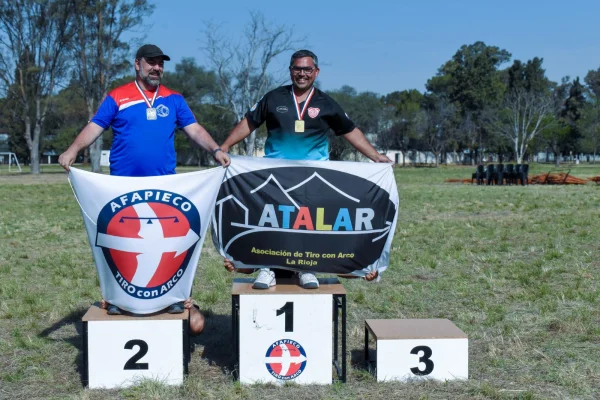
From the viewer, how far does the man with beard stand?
489 cm

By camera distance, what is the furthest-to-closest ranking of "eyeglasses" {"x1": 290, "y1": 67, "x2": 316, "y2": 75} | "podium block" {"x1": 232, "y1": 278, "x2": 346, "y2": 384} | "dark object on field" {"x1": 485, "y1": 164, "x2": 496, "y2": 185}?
"dark object on field" {"x1": 485, "y1": 164, "x2": 496, "y2": 185}
"eyeglasses" {"x1": 290, "y1": 67, "x2": 316, "y2": 75}
"podium block" {"x1": 232, "y1": 278, "x2": 346, "y2": 384}

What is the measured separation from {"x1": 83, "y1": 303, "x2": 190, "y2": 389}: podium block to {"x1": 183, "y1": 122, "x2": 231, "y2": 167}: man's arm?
1.22 metres

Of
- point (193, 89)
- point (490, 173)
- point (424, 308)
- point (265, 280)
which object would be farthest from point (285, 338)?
point (193, 89)

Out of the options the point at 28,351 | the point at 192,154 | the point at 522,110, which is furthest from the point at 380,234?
the point at 522,110

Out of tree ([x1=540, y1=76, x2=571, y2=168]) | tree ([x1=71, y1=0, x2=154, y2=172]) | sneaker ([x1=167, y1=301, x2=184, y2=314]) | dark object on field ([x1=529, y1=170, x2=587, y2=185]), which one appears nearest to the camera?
sneaker ([x1=167, y1=301, x2=184, y2=314])

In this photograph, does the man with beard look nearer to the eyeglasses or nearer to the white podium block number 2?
the white podium block number 2

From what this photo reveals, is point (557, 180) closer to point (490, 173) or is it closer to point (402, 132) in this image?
point (490, 173)

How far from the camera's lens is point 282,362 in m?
4.58

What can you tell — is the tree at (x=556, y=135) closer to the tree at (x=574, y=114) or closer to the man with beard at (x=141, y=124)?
the tree at (x=574, y=114)

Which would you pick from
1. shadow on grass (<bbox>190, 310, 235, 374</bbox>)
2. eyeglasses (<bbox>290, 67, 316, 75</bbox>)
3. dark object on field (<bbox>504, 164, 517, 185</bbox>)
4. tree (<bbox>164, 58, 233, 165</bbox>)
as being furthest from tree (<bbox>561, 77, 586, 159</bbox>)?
eyeglasses (<bbox>290, 67, 316, 75</bbox>)

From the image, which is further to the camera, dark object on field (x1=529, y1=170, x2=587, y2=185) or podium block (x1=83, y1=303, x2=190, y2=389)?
dark object on field (x1=529, y1=170, x2=587, y2=185)

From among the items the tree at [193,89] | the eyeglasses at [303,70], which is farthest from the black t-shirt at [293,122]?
the tree at [193,89]

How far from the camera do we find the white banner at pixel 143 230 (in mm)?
4516

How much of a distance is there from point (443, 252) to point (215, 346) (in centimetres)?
Result: 562
